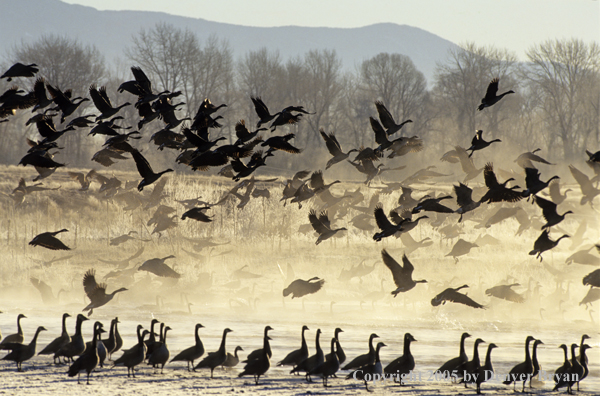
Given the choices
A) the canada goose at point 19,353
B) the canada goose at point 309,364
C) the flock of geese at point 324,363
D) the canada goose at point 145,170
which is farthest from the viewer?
the canada goose at point 19,353

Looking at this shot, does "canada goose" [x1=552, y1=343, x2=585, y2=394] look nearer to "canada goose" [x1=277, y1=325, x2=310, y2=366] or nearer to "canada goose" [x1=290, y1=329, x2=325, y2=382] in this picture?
"canada goose" [x1=290, y1=329, x2=325, y2=382]

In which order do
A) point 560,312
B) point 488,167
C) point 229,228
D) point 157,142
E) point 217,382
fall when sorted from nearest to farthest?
point 488,167 < point 157,142 < point 217,382 < point 560,312 < point 229,228

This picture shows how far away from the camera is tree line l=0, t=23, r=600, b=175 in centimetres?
5262

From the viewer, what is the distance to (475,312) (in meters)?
17.8

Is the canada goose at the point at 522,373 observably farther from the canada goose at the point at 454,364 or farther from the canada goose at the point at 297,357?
the canada goose at the point at 297,357

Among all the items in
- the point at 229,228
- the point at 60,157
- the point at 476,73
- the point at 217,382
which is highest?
the point at 476,73

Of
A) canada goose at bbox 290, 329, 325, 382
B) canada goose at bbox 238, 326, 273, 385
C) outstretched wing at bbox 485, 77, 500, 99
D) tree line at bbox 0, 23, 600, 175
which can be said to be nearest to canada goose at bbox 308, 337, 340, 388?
canada goose at bbox 290, 329, 325, 382

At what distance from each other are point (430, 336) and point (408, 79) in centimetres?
4958

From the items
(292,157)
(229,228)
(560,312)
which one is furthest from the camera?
(292,157)

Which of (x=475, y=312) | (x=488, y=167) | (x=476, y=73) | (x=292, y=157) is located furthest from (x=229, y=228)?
(x=476, y=73)

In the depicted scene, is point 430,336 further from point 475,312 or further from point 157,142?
point 157,142

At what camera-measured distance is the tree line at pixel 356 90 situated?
52.6 meters

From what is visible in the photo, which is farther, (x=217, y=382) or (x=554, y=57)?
(x=554, y=57)

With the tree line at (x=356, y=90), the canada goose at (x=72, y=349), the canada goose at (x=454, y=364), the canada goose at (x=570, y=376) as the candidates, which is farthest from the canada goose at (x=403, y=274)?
the tree line at (x=356, y=90)
